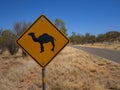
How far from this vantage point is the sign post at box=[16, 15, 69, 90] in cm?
574

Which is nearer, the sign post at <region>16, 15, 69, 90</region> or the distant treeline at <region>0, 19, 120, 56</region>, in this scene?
the sign post at <region>16, 15, 69, 90</region>

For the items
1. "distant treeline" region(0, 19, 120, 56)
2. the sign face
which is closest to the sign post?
the sign face

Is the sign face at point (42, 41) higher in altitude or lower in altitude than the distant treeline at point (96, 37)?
lower

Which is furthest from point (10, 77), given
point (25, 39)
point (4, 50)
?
point (4, 50)

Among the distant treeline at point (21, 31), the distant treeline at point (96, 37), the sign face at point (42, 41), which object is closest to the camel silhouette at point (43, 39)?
the sign face at point (42, 41)

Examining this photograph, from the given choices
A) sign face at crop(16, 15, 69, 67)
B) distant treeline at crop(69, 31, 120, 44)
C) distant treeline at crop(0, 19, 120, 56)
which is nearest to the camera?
sign face at crop(16, 15, 69, 67)

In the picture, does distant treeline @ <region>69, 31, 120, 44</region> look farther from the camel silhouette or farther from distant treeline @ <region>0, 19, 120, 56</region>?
the camel silhouette

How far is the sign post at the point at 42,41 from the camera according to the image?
574 centimetres

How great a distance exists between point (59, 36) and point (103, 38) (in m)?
144

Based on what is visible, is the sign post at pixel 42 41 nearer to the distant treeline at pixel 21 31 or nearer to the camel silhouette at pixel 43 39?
the camel silhouette at pixel 43 39

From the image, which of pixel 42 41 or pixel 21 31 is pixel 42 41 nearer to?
pixel 42 41

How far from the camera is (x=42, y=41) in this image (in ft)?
19.2

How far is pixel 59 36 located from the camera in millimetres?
5855

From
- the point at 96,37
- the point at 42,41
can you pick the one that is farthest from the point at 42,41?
the point at 96,37
